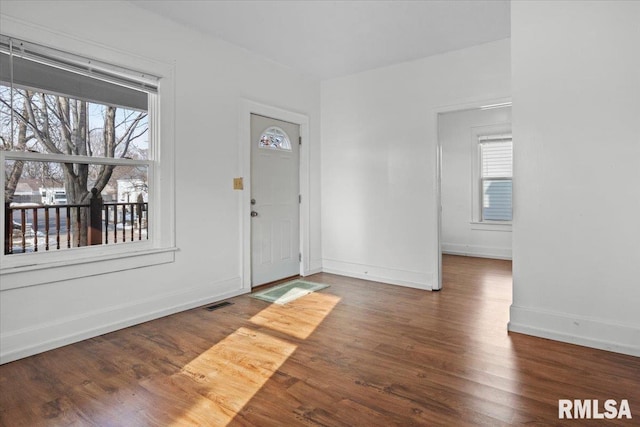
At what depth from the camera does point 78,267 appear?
2846mm

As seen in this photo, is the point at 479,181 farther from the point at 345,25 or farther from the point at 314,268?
the point at 345,25

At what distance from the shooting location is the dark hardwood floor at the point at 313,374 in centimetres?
189

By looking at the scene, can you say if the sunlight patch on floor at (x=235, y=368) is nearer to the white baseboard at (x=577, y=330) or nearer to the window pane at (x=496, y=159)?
the white baseboard at (x=577, y=330)

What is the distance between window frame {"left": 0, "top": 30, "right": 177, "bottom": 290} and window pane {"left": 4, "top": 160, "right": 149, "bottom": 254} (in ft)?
0.20

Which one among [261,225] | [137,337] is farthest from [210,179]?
[137,337]

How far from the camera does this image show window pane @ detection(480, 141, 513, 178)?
21.3ft

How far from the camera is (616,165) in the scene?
8.63 feet

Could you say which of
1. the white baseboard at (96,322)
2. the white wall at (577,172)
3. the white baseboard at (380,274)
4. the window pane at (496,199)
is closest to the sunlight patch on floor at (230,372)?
the white baseboard at (96,322)

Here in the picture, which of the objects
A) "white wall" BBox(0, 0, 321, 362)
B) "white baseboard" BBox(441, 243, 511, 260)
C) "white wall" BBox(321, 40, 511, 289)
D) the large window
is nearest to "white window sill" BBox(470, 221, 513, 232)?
"white baseboard" BBox(441, 243, 511, 260)

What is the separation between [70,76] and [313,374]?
113 inches

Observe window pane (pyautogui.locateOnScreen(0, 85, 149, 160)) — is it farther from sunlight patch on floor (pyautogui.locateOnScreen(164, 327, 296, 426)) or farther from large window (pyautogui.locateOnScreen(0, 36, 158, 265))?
sunlight patch on floor (pyautogui.locateOnScreen(164, 327, 296, 426))

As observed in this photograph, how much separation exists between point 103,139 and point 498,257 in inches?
244

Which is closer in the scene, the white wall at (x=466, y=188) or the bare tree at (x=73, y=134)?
the bare tree at (x=73, y=134)

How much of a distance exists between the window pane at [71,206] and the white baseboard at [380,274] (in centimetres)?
264
